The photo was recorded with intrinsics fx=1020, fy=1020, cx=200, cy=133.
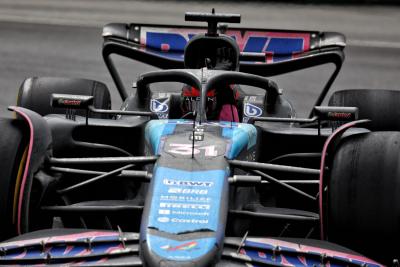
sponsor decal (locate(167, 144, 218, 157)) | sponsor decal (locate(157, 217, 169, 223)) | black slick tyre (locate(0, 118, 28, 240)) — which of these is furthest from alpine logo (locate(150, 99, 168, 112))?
sponsor decal (locate(157, 217, 169, 223))

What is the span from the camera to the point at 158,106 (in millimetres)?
7480

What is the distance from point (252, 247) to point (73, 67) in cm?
753

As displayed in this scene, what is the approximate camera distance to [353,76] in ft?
39.3

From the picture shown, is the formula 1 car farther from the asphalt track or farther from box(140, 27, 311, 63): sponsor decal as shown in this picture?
the asphalt track

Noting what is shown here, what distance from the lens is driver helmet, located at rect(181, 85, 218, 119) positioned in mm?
6727

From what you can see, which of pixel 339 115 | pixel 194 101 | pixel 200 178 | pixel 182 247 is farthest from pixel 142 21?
pixel 182 247

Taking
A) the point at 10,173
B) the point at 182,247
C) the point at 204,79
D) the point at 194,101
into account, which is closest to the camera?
the point at 182,247

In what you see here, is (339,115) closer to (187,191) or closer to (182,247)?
(187,191)

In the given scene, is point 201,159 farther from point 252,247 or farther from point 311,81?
point 311,81

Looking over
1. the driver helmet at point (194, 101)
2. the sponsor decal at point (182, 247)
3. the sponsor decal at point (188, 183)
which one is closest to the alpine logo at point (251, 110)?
the driver helmet at point (194, 101)

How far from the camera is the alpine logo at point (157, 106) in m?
7.45

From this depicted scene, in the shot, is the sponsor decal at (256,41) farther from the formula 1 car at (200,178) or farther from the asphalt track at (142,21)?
the asphalt track at (142,21)

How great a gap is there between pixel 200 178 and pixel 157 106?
90.1 inches

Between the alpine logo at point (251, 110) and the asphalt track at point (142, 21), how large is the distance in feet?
10.4
